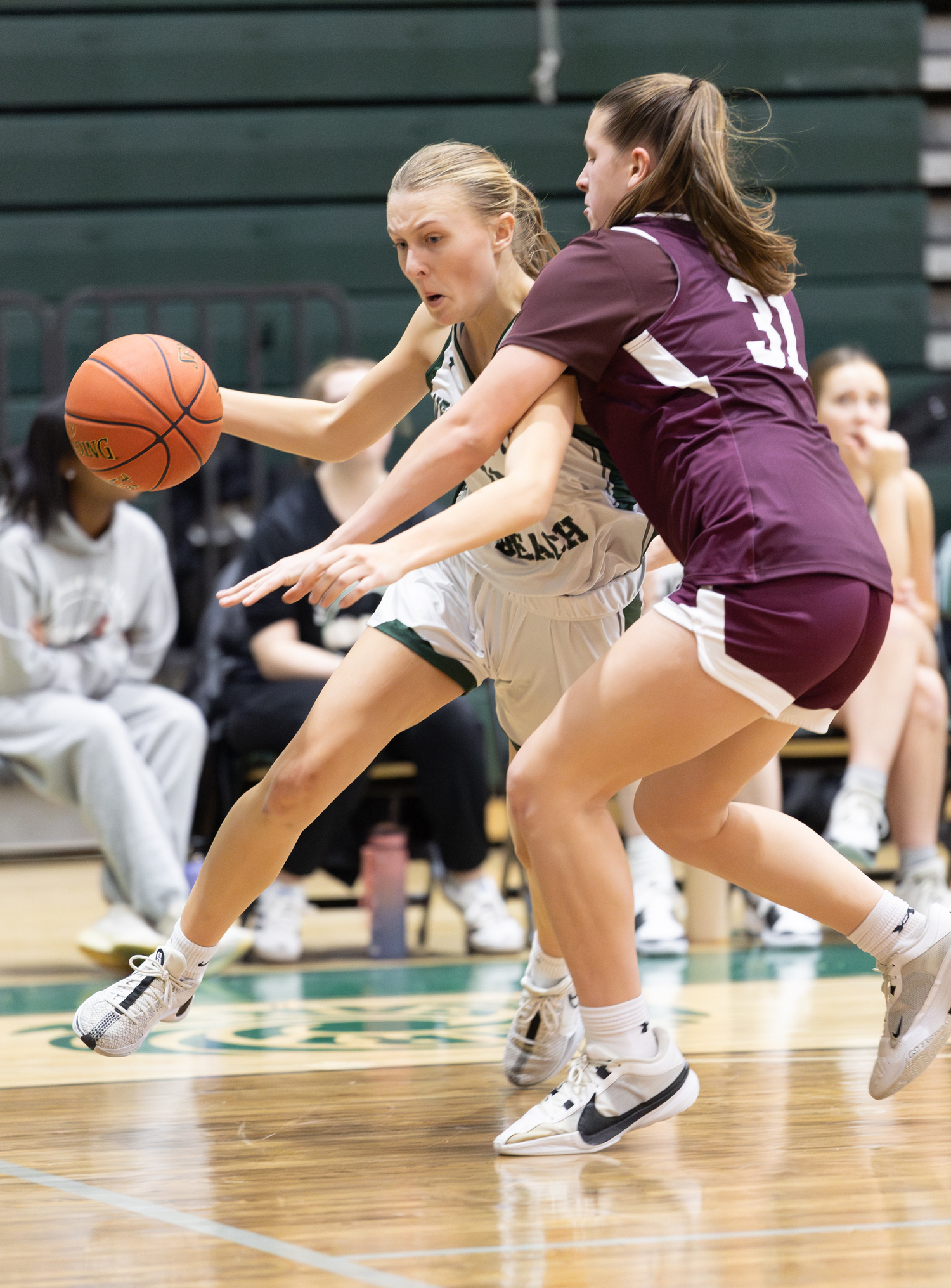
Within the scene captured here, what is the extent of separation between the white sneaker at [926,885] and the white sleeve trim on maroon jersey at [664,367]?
89.9 inches

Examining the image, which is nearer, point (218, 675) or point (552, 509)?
point (552, 509)

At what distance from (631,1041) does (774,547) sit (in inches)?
24.7

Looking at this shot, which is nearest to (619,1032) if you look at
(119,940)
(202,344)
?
(119,940)

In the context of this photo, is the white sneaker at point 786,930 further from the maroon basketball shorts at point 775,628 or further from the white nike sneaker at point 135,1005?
the maroon basketball shorts at point 775,628

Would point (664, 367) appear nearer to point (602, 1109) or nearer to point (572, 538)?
point (572, 538)

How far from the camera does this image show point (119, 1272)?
1461mm

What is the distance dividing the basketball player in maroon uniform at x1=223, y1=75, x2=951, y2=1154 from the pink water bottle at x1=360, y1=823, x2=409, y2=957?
183 centimetres

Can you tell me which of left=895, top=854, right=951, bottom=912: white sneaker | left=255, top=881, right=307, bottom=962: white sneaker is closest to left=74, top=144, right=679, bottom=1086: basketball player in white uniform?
left=255, top=881, right=307, bottom=962: white sneaker

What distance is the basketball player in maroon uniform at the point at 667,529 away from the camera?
181 cm

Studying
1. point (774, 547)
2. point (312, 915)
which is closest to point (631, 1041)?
point (774, 547)

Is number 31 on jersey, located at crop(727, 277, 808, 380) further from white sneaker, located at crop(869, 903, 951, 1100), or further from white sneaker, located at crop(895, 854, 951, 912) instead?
white sneaker, located at crop(895, 854, 951, 912)

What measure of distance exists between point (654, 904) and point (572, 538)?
1.79 metres

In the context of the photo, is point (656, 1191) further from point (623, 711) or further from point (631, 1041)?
point (623, 711)

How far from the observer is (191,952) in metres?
2.20
